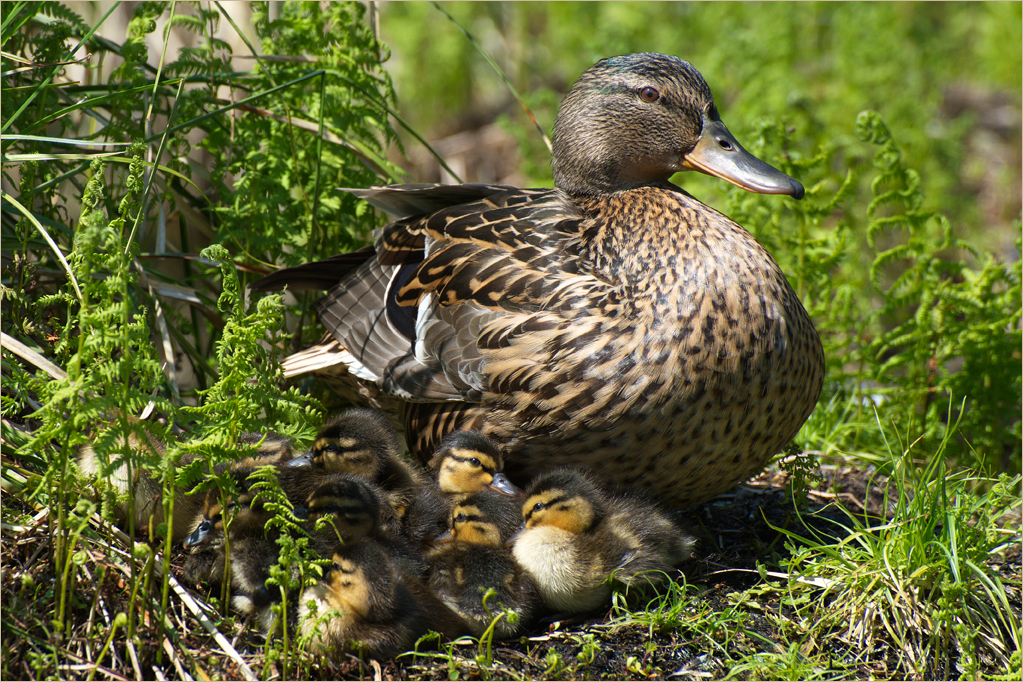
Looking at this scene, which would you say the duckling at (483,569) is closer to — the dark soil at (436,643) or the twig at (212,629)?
the dark soil at (436,643)

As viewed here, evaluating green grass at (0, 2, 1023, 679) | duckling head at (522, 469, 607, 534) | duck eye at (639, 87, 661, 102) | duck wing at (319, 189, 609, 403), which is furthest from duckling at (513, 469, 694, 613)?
duck eye at (639, 87, 661, 102)

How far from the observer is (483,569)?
9.80ft

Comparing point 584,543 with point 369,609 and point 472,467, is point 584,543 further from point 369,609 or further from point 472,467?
point 369,609

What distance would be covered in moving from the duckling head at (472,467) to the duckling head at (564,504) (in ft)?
0.46

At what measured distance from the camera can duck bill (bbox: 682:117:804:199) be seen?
135 inches

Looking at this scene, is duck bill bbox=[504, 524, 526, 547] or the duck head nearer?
duck bill bbox=[504, 524, 526, 547]

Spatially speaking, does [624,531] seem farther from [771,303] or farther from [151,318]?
[151,318]

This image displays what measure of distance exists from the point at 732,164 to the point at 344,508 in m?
1.91

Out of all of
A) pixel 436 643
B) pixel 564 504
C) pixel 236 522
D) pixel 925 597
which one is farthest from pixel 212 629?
pixel 925 597

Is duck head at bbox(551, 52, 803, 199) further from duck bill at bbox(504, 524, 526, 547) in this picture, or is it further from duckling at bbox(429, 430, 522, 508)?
duck bill at bbox(504, 524, 526, 547)

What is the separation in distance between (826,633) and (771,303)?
1.10m

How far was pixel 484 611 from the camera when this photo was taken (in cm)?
291

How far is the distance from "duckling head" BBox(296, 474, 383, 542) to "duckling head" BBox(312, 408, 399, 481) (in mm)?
305

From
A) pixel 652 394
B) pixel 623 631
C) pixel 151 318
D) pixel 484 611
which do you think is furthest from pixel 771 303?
pixel 151 318
